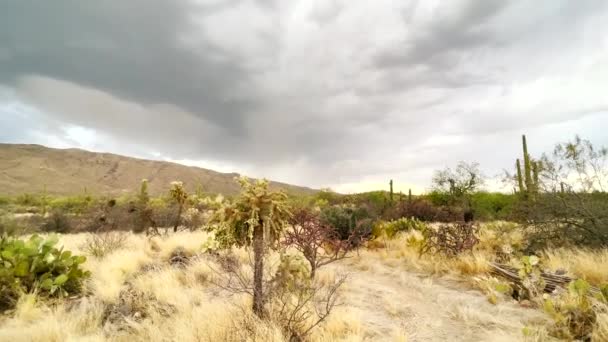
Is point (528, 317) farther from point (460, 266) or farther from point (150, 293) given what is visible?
point (150, 293)

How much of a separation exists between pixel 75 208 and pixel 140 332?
24.3 metres

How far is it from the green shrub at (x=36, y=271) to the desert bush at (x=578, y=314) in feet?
24.9

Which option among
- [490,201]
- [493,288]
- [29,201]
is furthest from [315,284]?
[29,201]

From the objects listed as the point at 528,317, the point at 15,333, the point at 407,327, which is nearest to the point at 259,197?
the point at 407,327

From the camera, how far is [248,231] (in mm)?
4984

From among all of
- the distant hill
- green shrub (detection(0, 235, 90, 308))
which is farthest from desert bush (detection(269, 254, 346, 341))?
the distant hill

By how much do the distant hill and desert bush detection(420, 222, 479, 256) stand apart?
51040mm

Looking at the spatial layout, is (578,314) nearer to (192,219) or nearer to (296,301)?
(296,301)

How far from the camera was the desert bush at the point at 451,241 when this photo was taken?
9.23 meters

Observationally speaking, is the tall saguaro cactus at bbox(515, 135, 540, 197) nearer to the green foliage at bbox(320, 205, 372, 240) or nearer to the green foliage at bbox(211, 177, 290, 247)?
the green foliage at bbox(320, 205, 372, 240)

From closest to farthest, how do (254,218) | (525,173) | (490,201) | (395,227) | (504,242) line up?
1. (254,218)
2. (504,242)
3. (395,227)
4. (525,173)
5. (490,201)

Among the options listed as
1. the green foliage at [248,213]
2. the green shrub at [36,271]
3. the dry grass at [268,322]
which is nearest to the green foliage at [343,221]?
the dry grass at [268,322]

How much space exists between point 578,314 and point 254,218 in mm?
4346

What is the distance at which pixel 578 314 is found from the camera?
4523 millimetres
